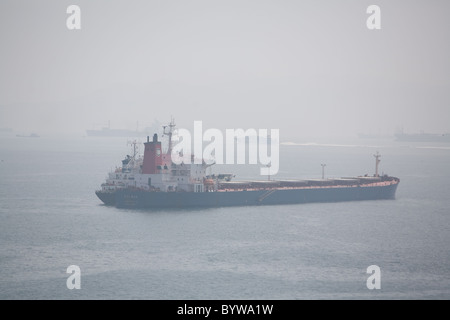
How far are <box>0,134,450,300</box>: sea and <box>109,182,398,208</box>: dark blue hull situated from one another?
1.61 meters

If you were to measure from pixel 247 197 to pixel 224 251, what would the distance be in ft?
71.7

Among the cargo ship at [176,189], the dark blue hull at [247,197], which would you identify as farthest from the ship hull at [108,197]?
the dark blue hull at [247,197]

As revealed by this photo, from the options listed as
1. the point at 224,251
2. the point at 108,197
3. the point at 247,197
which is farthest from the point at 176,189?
the point at 224,251

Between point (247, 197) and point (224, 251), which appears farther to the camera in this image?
point (247, 197)

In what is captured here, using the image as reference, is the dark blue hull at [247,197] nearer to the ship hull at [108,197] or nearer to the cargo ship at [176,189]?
the cargo ship at [176,189]

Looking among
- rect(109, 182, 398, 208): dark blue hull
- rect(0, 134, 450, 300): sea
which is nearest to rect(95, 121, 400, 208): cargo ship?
rect(109, 182, 398, 208): dark blue hull

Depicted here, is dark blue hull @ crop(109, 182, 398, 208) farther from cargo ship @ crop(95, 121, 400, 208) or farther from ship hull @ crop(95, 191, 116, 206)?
ship hull @ crop(95, 191, 116, 206)

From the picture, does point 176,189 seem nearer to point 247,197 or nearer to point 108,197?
point 108,197

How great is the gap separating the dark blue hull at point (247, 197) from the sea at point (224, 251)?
5.28ft

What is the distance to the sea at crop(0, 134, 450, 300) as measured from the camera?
33.8 m

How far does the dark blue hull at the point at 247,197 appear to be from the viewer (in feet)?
196

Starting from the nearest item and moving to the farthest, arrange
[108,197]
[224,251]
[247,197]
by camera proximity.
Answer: [224,251] → [108,197] → [247,197]

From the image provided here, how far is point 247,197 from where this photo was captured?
64.0m
